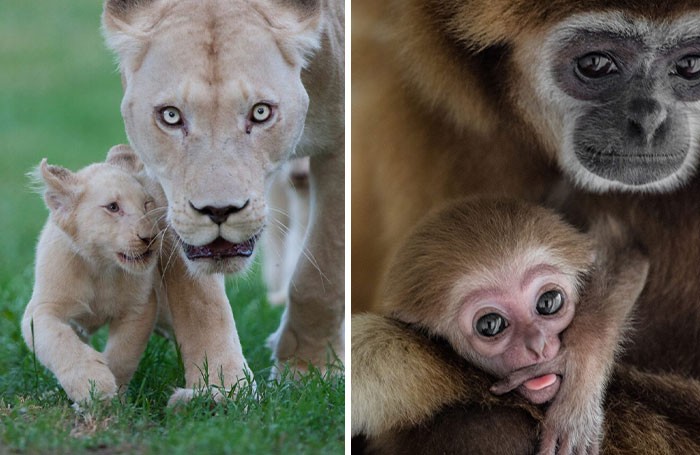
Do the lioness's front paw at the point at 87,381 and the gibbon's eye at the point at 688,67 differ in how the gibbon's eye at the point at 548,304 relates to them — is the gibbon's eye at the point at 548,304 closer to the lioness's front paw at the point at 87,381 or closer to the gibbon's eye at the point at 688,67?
the gibbon's eye at the point at 688,67

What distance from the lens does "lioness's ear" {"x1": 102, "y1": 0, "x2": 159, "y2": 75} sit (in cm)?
283

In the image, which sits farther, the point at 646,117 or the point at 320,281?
the point at 320,281

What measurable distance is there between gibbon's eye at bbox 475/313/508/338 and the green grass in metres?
0.53

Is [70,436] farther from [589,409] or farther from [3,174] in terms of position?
[3,174]

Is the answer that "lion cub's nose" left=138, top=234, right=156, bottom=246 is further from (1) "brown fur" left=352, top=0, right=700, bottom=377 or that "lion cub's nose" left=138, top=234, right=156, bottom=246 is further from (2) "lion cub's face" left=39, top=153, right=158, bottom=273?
(1) "brown fur" left=352, top=0, right=700, bottom=377

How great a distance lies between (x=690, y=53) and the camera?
2654 mm

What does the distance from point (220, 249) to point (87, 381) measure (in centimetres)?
53

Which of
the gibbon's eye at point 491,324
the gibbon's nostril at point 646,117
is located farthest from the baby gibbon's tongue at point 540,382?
the gibbon's nostril at point 646,117

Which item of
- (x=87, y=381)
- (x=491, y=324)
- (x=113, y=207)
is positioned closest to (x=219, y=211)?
(x=113, y=207)

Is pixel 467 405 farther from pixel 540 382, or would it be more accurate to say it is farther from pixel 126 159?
pixel 126 159

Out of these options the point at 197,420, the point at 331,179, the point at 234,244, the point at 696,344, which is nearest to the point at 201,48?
the point at 234,244

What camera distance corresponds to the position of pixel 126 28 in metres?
2.85

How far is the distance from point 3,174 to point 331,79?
227 centimetres

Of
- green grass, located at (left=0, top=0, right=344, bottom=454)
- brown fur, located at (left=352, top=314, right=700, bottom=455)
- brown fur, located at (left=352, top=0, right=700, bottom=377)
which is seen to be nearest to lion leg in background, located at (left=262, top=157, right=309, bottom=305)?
green grass, located at (left=0, top=0, right=344, bottom=454)
